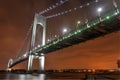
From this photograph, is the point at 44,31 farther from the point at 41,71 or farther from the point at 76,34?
the point at 76,34

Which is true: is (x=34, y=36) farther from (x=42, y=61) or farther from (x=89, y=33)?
(x=89, y=33)

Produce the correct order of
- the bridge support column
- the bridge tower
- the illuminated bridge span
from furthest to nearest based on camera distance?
the bridge support column
the bridge tower
the illuminated bridge span

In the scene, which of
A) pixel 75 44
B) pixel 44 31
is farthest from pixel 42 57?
pixel 75 44

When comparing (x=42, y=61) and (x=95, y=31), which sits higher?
(x=95, y=31)

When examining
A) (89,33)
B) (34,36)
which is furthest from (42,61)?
(89,33)

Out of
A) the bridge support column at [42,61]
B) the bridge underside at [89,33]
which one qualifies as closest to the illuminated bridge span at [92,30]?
the bridge underside at [89,33]

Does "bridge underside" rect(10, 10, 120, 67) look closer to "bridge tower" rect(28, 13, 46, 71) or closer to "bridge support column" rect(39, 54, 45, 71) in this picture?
"bridge support column" rect(39, 54, 45, 71)

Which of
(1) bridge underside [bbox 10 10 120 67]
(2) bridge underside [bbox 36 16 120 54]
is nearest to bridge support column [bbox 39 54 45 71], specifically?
(1) bridge underside [bbox 10 10 120 67]

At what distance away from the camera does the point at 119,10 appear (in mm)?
19656

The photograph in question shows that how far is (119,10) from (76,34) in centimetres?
706

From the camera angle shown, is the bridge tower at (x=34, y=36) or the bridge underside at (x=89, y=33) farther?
the bridge tower at (x=34, y=36)

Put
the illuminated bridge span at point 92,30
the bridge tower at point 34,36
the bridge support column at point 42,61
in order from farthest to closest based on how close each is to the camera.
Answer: the bridge support column at point 42,61, the bridge tower at point 34,36, the illuminated bridge span at point 92,30

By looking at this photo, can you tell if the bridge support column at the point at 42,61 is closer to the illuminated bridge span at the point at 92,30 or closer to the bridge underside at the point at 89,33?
the bridge underside at the point at 89,33

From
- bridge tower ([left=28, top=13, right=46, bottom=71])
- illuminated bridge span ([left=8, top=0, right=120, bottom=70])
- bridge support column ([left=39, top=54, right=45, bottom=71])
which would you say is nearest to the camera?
illuminated bridge span ([left=8, top=0, right=120, bottom=70])
